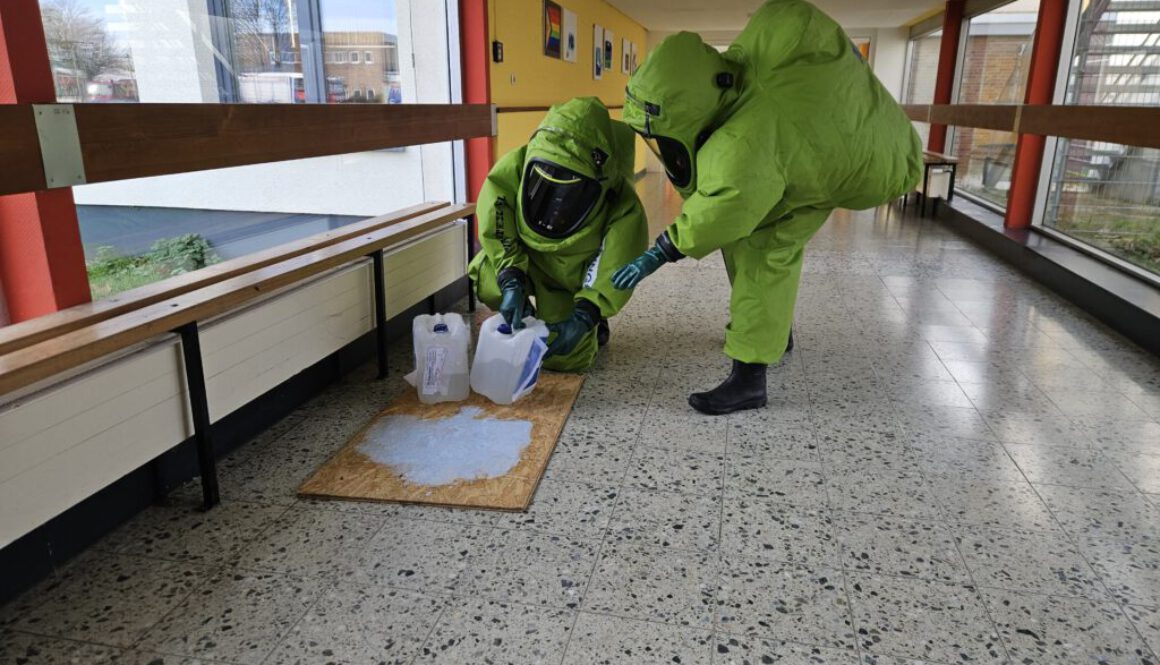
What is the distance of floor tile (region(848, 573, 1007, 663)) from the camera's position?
4.74 ft

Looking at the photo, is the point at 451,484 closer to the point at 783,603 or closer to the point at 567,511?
the point at 567,511

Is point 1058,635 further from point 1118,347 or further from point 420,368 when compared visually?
point 1118,347

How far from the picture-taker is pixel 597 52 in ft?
27.1

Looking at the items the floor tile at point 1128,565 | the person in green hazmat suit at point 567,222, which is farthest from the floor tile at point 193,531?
the floor tile at point 1128,565

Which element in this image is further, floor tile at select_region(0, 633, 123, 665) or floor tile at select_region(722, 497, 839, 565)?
floor tile at select_region(722, 497, 839, 565)

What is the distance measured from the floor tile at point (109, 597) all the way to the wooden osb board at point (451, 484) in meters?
0.41

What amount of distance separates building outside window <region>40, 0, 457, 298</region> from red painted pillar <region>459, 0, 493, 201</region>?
1.96 ft

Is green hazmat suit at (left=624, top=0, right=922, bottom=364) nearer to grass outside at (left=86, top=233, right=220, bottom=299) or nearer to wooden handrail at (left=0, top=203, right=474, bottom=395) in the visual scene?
wooden handrail at (left=0, top=203, right=474, bottom=395)

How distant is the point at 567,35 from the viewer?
6.70 meters

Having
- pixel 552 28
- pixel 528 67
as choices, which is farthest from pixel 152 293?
pixel 552 28

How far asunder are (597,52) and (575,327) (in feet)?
20.8

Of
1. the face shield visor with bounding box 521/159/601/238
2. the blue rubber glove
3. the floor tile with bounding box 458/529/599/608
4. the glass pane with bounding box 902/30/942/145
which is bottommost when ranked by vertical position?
the floor tile with bounding box 458/529/599/608

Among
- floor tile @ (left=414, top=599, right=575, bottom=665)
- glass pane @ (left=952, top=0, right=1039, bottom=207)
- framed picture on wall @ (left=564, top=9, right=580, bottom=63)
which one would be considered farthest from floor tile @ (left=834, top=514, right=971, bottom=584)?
framed picture on wall @ (left=564, top=9, right=580, bottom=63)

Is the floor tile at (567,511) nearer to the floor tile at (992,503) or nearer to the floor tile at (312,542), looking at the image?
the floor tile at (312,542)
